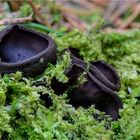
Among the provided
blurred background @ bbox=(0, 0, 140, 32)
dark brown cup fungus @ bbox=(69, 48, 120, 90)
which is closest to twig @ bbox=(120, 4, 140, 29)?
blurred background @ bbox=(0, 0, 140, 32)

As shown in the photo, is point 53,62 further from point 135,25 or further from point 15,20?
point 135,25

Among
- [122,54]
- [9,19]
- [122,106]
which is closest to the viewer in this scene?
[122,106]

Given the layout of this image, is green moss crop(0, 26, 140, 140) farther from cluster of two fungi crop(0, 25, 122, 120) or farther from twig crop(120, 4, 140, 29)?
twig crop(120, 4, 140, 29)

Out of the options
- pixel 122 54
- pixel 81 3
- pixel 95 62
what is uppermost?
pixel 95 62

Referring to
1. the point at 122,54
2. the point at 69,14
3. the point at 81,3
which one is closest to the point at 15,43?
the point at 122,54

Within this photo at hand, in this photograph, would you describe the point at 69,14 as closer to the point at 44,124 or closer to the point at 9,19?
the point at 9,19

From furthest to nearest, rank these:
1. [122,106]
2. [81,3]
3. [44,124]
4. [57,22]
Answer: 1. [81,3]
2. [57,22]
3. [122,106]
4. [44,124]
